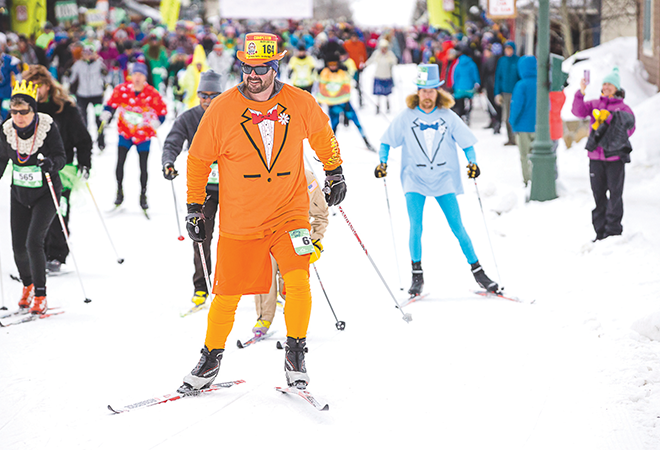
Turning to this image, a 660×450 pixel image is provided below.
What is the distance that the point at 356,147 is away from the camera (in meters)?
14.9

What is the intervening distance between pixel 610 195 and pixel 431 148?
8.20ft

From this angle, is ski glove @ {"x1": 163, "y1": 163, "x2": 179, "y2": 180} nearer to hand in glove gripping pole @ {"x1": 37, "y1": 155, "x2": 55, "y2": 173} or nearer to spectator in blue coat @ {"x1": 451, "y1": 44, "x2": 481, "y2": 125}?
hand in glove gripping pole @ {"x1": 37, "y1": 155, "x2": 55, "y2": 173}

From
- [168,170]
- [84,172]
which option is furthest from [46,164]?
[84,172]

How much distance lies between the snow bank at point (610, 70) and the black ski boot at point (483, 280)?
797 cm

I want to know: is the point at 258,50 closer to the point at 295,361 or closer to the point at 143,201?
the point at 295,361

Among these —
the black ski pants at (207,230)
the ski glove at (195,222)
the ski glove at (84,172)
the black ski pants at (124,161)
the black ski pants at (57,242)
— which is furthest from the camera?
the black ski pants at (124,161)

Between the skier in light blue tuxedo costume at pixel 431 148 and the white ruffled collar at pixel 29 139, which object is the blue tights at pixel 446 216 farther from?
the white ruffled collar at pixel 29 139

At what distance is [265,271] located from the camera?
446 centimetres

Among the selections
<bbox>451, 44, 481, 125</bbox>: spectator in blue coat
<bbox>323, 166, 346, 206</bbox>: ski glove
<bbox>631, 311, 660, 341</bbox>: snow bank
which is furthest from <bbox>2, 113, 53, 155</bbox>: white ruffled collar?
<bbox>451, 44, 481, 125</bbox>: spectator in blue coat

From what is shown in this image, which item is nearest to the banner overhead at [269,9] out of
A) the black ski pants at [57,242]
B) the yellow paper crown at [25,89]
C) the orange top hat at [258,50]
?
the black ski pants at [57,242]

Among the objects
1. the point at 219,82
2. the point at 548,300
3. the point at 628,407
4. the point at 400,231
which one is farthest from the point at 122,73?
the point at 628,407

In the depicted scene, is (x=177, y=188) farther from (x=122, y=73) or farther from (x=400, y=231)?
(x=122, y=73)

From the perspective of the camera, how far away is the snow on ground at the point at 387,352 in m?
4.10

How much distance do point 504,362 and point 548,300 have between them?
163 cm
